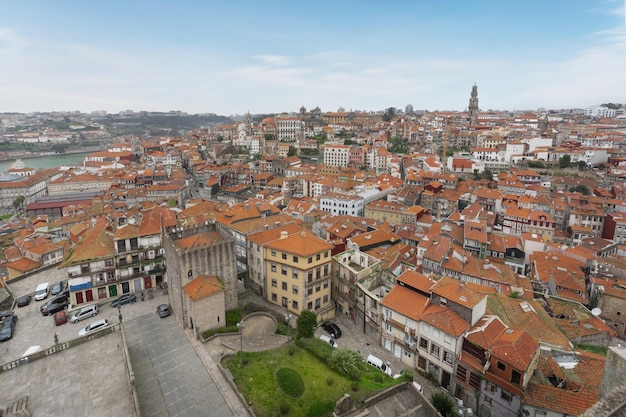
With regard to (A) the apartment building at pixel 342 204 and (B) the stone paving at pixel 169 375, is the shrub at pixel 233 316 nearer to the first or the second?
(B) the stone paving at pixel 169 375

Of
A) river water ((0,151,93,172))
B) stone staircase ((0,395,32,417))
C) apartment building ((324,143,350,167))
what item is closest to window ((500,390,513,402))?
stone staircase ((0,395,32,417))

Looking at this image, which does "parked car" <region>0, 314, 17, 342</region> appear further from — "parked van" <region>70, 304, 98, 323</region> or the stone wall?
the stone wall

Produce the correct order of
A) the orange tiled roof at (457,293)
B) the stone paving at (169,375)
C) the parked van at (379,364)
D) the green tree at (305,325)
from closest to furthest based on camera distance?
the stone paving at (169,375)
the orange tiled roof at (457,293)
the parked van at (379,364)
the green tree at (305,325)

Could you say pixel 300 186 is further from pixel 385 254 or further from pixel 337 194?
pixel 385 254

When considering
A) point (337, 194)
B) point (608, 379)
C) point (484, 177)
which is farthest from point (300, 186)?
point (608, 379)

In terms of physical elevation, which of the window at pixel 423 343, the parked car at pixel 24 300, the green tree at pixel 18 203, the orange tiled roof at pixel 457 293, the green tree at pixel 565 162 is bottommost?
the green tree at pixel 18 203

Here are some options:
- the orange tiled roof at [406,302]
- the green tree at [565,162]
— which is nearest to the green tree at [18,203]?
the orange tiled roof at [406,302]
